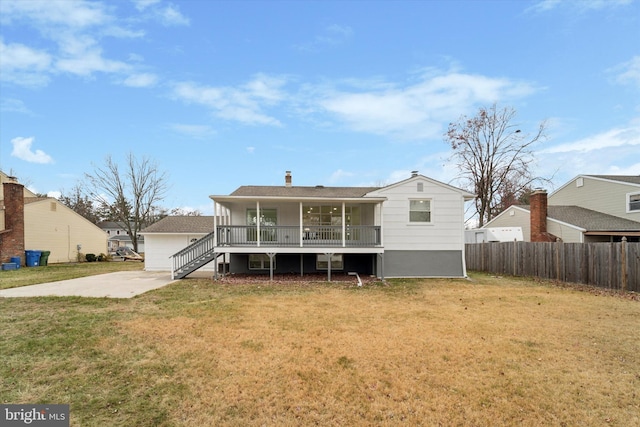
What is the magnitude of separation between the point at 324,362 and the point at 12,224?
24.5m

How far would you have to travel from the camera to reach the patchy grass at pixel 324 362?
3566 mm

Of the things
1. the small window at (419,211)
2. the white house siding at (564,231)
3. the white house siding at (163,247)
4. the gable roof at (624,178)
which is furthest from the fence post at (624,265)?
the white house siding at (163,247)

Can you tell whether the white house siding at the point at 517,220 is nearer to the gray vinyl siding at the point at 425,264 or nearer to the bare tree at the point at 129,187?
the gray vinyl siding at the point at 425,264

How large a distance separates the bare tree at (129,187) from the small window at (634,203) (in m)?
39.6

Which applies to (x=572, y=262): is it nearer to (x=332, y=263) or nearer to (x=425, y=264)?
(x=425, y=264)

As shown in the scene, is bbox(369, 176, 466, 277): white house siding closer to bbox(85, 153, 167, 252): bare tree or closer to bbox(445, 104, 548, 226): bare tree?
bbox(445, 104, 548, 226): bare tree

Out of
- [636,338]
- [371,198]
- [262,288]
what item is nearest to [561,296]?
[636,338]

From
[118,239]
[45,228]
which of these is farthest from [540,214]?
[118,239]

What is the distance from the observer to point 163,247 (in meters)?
19.5

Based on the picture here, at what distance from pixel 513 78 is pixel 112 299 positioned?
2365cm

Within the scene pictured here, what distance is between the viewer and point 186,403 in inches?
146

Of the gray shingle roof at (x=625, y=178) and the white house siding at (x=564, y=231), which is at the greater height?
the gray shingle roof at (x=625, y=178)

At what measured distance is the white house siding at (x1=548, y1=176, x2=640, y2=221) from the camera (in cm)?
1792

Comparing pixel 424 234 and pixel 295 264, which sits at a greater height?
pixel 424 234
